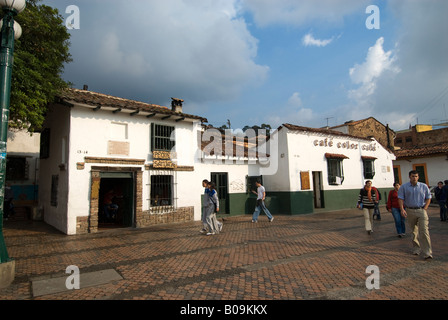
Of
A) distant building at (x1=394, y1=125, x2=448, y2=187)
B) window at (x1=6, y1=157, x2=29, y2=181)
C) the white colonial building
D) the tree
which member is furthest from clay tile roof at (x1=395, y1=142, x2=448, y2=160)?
window at (x1=6, y1=157, x2=29, y2=181)

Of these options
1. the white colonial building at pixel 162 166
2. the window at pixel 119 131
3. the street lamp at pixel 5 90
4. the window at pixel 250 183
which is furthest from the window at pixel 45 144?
the window at pixel 250 183

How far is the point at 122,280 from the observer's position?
4.70 meters

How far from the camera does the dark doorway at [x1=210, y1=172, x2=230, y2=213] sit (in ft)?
45.4

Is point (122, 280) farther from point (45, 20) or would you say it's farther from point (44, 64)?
point (45, 20)

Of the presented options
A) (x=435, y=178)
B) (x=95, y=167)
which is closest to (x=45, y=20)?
(x=95, y=167)

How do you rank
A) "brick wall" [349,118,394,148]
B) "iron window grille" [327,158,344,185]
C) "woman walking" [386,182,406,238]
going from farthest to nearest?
"brick wall" [349,118,394,148] < "iron window grille" [327,158,344,185] < "woman walking" [386,182,406,238]

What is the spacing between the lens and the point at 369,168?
59.4 feet

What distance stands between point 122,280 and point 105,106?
7421 millimetres

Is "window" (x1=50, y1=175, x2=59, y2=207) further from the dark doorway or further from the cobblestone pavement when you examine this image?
the dark doorway

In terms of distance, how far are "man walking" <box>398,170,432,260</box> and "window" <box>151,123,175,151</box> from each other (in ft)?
29.8

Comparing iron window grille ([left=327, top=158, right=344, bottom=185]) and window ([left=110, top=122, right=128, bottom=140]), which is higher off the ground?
window ([left=110, top=122, right=128, bottom=140])

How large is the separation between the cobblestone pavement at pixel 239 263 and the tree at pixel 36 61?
391 centimetres

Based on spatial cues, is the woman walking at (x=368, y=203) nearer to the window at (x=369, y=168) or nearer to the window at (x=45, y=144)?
the window at (x=369, y=168)

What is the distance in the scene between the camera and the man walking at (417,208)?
5691 millimetres
